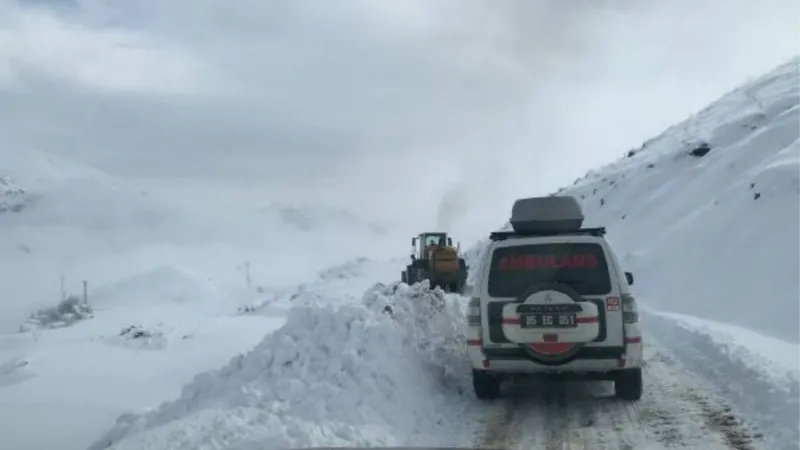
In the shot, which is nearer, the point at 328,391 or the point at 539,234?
the point at 328,391

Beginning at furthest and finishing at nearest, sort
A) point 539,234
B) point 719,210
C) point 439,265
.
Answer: point 439,265
point 719,210
point 539,234

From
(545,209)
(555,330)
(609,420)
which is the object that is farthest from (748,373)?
(545,209)

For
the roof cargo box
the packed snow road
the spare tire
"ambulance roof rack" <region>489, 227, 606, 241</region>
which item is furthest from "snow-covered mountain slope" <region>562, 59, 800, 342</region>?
the spare tire

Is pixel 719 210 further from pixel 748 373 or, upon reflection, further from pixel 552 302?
pixel 552 302

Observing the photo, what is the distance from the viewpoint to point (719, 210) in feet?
89.7

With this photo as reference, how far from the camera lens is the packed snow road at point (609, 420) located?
760 cm

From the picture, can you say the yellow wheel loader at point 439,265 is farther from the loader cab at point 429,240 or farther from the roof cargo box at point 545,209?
the roof cargo box at point 545,209

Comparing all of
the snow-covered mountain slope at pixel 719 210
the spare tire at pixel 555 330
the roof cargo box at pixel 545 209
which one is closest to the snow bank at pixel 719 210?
the snow-covered mountain slope at pixel 719 210

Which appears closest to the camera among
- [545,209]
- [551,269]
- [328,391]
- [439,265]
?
[328,391]

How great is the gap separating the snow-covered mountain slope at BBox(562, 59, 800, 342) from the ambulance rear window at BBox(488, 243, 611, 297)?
7657mm

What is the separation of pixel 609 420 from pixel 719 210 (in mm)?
20977

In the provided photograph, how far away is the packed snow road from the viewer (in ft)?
24.9

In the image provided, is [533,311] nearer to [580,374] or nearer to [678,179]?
[580,374]

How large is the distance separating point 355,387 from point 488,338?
68.5 inches
